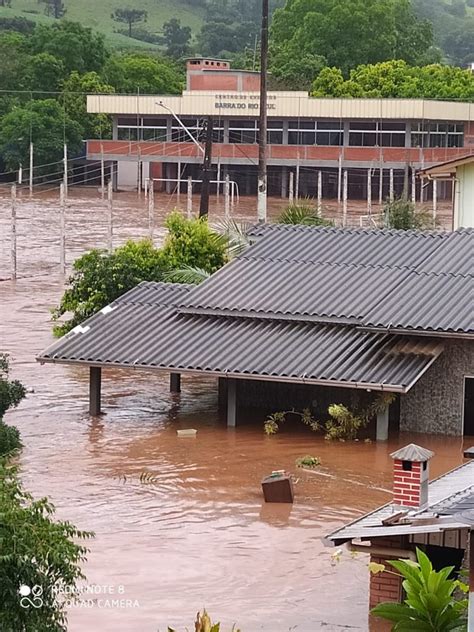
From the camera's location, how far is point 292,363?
2538cm

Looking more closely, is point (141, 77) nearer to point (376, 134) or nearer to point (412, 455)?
point (376, 134)

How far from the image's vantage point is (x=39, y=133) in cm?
8531

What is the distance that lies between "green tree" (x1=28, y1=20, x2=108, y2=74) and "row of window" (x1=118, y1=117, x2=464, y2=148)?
19480 millimetres

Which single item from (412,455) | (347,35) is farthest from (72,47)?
(412,455)

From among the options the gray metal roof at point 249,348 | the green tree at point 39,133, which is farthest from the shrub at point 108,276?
the green tree at point 39,133

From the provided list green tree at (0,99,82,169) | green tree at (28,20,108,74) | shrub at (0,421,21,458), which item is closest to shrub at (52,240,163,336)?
shrub at (0,421,21,458)

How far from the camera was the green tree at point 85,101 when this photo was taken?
3526 inches

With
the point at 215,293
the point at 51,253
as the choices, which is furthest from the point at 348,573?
the point at 51,253

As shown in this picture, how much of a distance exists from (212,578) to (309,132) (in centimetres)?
5996

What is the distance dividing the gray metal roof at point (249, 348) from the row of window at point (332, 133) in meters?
47.5

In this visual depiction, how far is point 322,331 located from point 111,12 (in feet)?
528

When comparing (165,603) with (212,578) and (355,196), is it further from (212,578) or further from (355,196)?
(355,196)

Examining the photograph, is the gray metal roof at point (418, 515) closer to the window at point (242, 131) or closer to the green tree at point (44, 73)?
the window at point (242, 131)

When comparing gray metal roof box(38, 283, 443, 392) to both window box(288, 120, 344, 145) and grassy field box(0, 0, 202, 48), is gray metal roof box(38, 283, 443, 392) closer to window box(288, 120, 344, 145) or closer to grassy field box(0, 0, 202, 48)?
window box(288, 120, 344, 145)
